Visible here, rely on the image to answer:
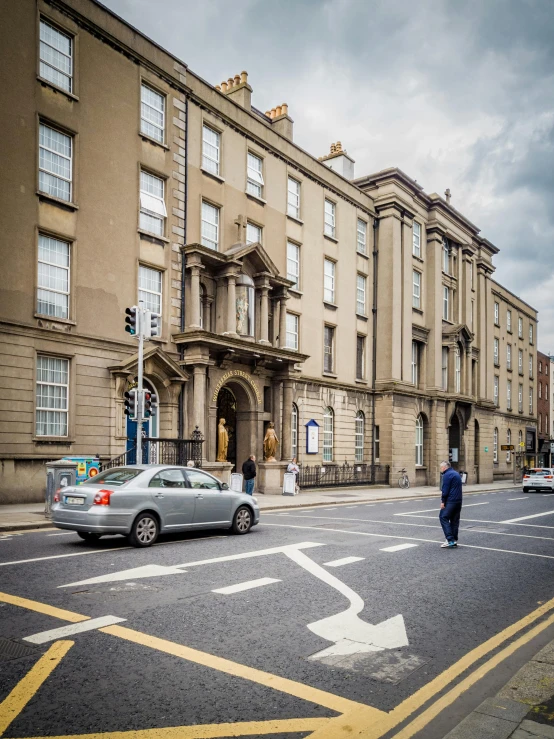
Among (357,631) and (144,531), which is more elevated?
(144,531)

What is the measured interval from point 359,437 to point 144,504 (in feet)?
89.0

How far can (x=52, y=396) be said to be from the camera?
21.1m

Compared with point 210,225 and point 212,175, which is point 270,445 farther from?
point 212,175

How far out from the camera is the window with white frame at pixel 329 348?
116 ft

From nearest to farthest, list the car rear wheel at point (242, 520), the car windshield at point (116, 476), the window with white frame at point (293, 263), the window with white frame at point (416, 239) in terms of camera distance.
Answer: the car windshield at point (116, 476) < the car rear wheel at point (242, 520) < the window with white frame at point (293, 263) < the window with white frame at point (416, 239)

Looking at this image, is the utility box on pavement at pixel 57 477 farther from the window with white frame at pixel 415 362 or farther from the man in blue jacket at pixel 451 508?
the window with white frame at pixel 415 362

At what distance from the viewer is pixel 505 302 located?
6262 cm

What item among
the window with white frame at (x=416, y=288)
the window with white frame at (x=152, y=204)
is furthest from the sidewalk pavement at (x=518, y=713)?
the window with white frame at (x=416, y=288)

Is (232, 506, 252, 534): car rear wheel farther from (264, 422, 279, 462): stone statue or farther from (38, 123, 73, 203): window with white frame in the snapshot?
(264, 422, 279, 462): stone statue

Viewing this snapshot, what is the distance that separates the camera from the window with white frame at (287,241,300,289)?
3269cm

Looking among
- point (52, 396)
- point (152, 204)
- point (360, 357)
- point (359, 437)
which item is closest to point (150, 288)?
point (152, 204)

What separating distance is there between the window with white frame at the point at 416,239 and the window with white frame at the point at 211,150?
59.2 feet

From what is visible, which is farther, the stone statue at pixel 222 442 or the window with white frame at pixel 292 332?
the window with white frame at pixel 292 332

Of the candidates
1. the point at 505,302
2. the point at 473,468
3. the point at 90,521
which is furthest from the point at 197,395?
the point at 505,302
